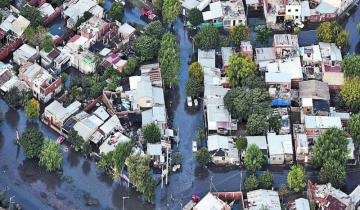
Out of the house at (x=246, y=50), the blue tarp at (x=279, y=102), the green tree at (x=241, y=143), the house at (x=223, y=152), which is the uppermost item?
the house at (x=246, y=50)

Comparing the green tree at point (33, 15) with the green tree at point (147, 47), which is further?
the green tree at point (33, 15)

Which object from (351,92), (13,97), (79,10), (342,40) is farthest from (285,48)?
(13,97)

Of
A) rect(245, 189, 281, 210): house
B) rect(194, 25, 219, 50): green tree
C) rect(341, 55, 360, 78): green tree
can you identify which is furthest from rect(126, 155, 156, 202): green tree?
rect(341, 55, 360, 78): green tree

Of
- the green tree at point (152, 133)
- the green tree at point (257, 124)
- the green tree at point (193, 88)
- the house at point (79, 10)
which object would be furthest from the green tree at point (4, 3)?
the green tree at point (257, 124)

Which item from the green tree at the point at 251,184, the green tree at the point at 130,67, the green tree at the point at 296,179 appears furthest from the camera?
the green tree at the point at 130,67

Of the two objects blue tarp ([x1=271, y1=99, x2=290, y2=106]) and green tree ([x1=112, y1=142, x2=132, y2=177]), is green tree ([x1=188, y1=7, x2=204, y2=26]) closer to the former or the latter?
blue tarp ([x1=271, y1=99, x2=290, y2=106])

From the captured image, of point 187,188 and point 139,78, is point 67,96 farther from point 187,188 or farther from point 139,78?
point 187,188

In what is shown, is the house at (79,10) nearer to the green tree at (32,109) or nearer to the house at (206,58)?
the house at (206,58)
